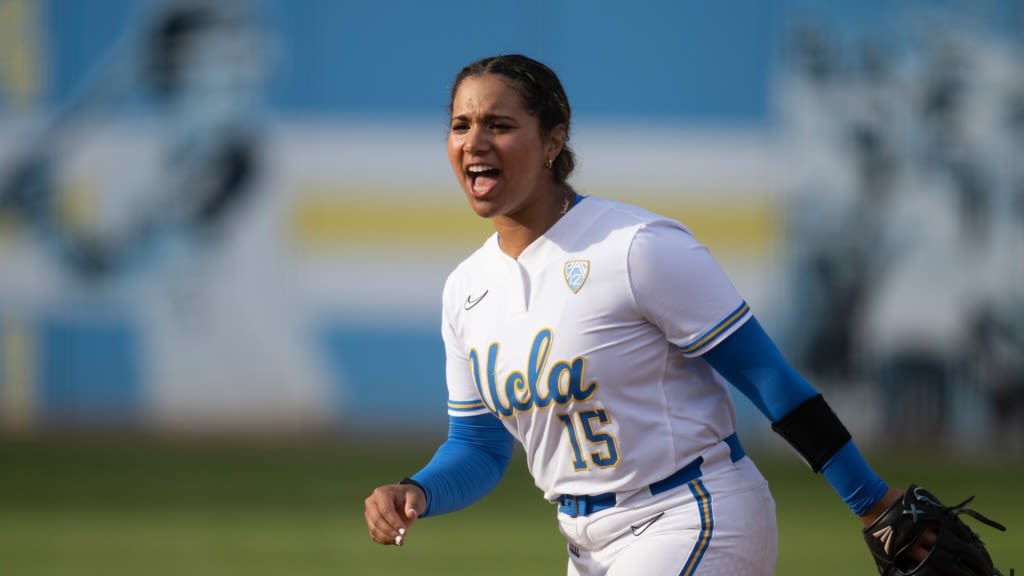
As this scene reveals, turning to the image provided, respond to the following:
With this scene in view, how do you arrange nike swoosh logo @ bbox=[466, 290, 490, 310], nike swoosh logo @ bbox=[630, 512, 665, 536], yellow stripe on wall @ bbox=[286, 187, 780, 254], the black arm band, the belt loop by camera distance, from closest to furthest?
1. the black arm band
2. nike swoosh logo @ bbox=[630, 512, 665, 536]
3. the belt loop
4. nike swoosh logo @ bbox=[466, 290, 490, 310]
5. yellow stripe on wall @ bbox=[286, 187, 780, 254]

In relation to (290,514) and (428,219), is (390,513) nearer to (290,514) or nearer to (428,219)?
(290,514)

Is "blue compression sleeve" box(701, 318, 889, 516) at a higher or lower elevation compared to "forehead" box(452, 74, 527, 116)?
lower

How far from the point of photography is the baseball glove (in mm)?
3148

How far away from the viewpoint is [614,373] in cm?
321

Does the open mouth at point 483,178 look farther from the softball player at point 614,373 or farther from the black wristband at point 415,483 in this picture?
the black wristband at point 415,483

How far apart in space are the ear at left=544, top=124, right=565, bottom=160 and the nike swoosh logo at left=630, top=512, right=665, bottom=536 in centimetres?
90

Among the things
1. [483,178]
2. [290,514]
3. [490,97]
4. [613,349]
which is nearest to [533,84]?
[490,97]

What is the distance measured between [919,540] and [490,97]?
1.39 meters

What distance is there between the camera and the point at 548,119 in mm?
3420

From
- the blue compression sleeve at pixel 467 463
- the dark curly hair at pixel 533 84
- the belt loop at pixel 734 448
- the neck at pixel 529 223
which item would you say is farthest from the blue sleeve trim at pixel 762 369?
the blue compression sleeve at pixel 467 463

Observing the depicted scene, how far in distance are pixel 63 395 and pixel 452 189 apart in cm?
418

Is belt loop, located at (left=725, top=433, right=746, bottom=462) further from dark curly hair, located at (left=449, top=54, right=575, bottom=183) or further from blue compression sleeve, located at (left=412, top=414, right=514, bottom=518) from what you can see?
dark curly hair, located at (left=449, top=54, right=575, bottom=183)

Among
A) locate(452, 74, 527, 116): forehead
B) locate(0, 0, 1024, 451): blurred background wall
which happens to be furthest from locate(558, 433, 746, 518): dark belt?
locate(0, 0, 1024, 451): blurred background wall

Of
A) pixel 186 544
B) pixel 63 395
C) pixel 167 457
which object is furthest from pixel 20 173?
pixel 186 544
